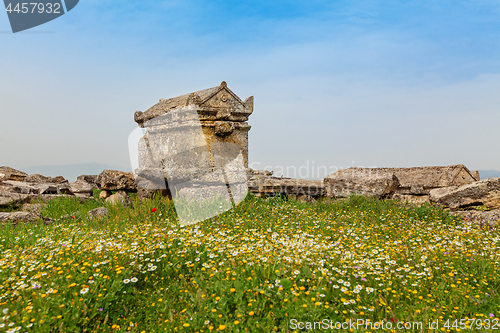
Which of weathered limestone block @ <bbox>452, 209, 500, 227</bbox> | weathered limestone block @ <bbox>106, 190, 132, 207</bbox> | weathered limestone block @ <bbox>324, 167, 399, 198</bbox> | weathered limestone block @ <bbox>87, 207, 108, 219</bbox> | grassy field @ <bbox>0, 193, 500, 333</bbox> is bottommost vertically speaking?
grassy field @ <bbox>0, 193, 500, 333</bbox>

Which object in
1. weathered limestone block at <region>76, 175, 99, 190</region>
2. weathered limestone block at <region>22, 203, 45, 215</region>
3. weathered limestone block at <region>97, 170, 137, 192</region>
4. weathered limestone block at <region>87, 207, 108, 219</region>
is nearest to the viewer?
weathered limestone block at <region>87, 207, 108, 219</region>

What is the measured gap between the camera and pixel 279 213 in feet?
24.2

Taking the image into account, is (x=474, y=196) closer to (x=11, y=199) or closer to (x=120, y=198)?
(x=120, y=198)

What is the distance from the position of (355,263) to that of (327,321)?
145 centimetres

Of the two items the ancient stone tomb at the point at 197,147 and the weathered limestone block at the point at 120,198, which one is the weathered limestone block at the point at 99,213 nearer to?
the ancient stone tomb at the point at 197,147

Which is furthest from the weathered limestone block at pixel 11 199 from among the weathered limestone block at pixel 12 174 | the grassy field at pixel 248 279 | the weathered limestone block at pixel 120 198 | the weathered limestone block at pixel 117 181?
the weathered limestone block at pixel 12 174

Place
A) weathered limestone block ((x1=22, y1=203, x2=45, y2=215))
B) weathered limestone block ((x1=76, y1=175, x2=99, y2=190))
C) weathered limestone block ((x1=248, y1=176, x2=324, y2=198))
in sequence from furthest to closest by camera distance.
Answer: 1. weathered limestone block ((x1=76, y1=175, x2=99, y2=190))
2. weathered limestone block ((x1=22, y1=203, x2=45, y2=215))
3. weathered limestone block ((x1=248, y1=176, x2=324, y2=198))

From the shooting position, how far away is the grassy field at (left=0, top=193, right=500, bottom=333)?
3.29 metres

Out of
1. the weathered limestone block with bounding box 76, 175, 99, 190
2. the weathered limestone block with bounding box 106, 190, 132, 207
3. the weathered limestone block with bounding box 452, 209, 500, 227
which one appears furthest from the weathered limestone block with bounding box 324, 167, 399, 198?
the weathered limestone block with bounding box 76, 175, 99, 190

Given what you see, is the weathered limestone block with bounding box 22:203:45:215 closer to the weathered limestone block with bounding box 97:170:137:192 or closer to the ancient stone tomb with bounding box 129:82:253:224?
the weathered limestone block with bounding box 97:170:137:192

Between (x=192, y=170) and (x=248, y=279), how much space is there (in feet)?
17.5

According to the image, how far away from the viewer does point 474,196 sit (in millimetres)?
7926

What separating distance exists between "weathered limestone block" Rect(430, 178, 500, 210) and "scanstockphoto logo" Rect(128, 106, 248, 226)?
5047mm

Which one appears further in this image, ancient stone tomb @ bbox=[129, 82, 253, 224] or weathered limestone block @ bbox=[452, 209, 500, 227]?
ancient stone tomb @ bbox=[129, 82, 253, 224]
